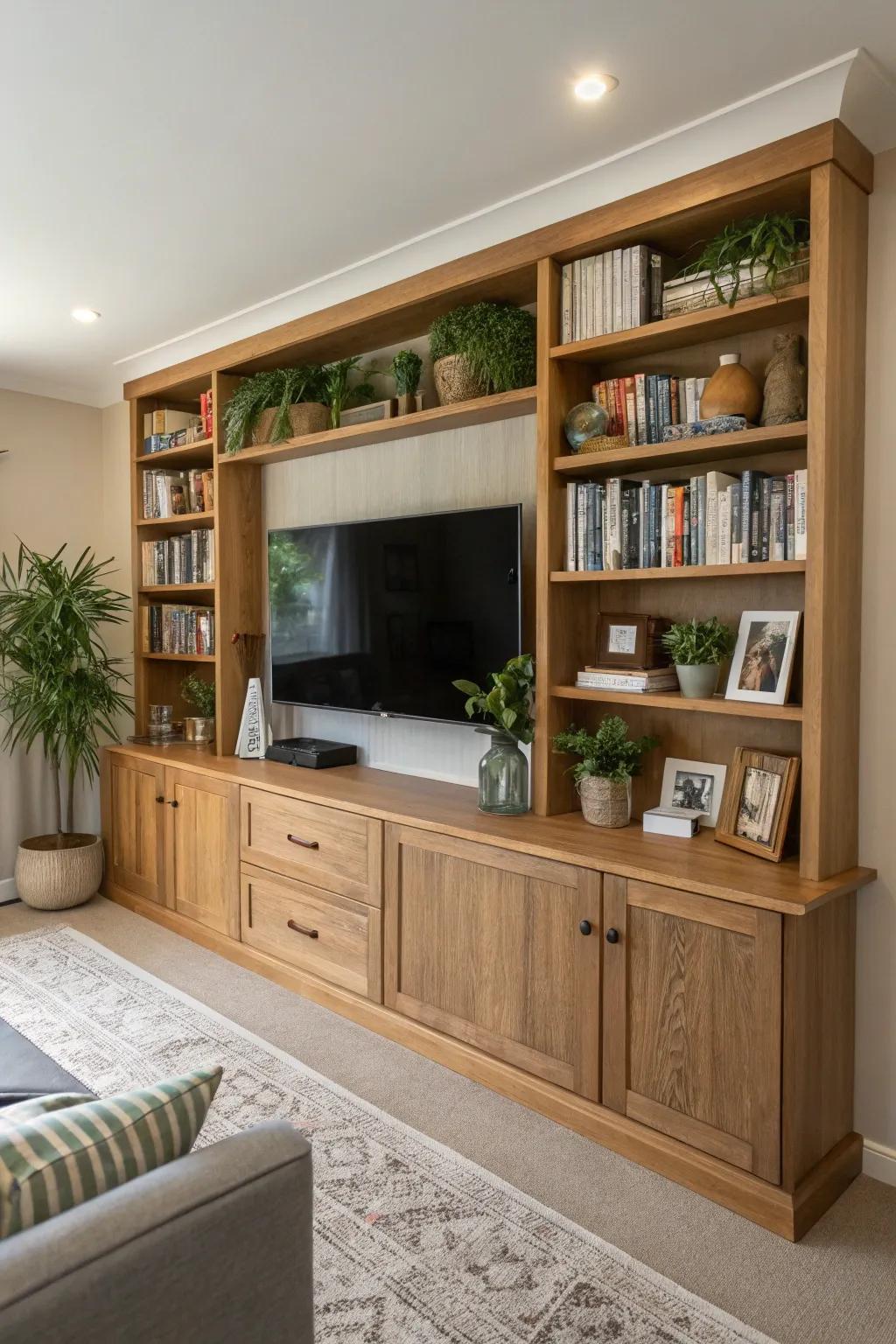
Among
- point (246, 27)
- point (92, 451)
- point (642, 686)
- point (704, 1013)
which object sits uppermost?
point (246, 27)

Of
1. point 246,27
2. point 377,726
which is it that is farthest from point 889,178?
point 377,726

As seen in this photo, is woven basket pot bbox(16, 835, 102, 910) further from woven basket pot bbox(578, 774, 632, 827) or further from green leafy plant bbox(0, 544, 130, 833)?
woven basket pot bbox(578, 774, 632, 827)

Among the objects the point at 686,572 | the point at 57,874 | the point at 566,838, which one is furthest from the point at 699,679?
the point at 57,874

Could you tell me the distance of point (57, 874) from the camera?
13.6ft

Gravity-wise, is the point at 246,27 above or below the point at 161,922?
above

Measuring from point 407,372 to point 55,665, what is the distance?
2116 mm

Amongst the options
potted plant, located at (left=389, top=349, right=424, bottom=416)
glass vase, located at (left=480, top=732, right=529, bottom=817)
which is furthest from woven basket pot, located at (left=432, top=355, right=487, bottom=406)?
glass vase, located at (left=480, top=732, right=529, bottom=817)

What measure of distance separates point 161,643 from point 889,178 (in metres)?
3.46

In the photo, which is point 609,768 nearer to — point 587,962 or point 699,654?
point 699,654

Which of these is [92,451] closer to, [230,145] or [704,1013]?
[230,145]

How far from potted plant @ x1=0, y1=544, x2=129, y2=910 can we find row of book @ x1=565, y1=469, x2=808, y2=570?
2.42 meters

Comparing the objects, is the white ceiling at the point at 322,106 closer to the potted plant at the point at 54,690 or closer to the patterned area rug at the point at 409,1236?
the potted plant at the point at 54,690

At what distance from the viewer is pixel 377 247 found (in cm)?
303

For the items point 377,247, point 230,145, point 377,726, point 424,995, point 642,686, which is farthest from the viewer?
point 377,726
